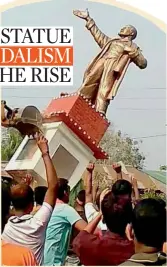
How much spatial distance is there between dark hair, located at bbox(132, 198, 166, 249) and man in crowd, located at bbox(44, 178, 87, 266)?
15.8 inches

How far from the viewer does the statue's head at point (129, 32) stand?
237 centimetres

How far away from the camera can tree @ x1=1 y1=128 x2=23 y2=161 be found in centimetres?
237

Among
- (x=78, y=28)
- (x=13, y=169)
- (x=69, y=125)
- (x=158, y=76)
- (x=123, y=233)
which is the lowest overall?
(x=123, y=233)

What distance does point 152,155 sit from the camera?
236 centimetres

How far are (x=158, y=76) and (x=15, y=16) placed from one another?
0.65 meters

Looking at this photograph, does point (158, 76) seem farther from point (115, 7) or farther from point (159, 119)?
point (115, 7)

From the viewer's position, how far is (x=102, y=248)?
2.29m

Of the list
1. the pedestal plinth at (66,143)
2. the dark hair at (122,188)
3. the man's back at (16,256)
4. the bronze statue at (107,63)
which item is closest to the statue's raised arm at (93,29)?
the bronze statue at (107,63)

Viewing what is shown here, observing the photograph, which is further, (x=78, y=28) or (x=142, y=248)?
(x=78, y=28)

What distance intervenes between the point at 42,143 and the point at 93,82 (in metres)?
0.34

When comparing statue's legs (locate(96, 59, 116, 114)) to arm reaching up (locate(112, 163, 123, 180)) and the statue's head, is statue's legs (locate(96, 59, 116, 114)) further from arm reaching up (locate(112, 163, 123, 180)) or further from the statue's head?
arm reaching up (locate(112, 163, 123, 180))

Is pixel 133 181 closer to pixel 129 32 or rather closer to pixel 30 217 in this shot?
pixel 30 217

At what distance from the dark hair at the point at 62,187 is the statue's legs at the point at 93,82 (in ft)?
1.18

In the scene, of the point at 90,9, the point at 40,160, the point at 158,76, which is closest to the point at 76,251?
the point at 40,160
